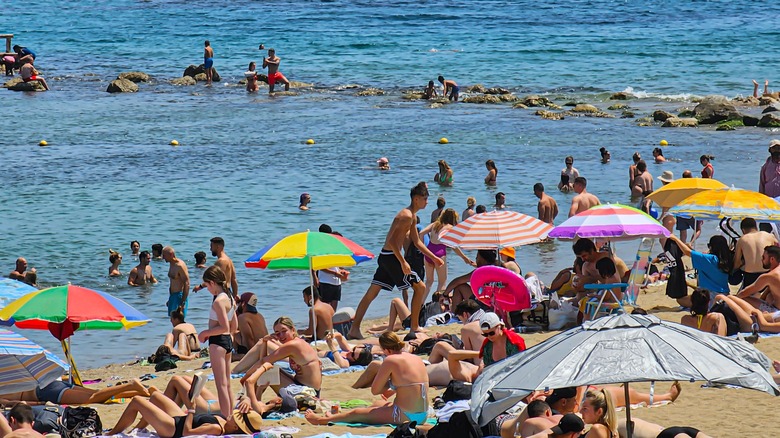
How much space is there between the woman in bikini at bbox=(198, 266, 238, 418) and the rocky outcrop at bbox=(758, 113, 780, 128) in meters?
23.0

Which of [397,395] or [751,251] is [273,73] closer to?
[751,251]

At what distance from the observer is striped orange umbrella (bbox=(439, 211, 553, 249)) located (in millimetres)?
11641

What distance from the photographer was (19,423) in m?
7.70

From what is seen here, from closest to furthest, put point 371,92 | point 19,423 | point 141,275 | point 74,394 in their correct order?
point 19,423 → point 74,394 → point 141,275 → point 371,92

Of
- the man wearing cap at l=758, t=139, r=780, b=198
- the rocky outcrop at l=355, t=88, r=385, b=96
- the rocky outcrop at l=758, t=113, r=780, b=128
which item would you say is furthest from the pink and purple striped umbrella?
the rocky outcrop at l=355, t=88, r=385, b=96

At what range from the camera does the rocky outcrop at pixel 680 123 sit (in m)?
28.7

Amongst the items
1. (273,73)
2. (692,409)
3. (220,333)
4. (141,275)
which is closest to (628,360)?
(692,409)

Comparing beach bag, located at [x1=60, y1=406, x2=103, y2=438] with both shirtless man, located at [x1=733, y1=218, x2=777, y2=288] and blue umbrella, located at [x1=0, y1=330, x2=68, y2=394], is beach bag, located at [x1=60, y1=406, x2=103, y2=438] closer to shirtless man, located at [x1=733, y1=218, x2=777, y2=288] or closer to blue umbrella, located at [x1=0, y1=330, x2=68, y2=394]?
blue umbrella, located at [x1=0, y1=330, x2=68, y2=394]

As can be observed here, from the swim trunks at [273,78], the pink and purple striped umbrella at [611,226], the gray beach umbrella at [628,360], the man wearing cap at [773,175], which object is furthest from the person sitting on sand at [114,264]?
the swim trunks at [273,78]

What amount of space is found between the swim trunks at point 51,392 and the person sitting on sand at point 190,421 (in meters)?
1.34

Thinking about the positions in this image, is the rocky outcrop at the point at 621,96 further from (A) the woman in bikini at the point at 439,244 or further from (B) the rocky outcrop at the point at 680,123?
(A) the woman in bikini at the point at 439,244

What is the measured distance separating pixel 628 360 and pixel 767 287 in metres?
5.81

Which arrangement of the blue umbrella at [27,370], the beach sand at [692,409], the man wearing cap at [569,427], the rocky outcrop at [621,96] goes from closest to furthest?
the man wearing cap at [569,427] → the beach sand at [692,409] → the blue umbrella at [27,370] → the rocky outcrop at [621,96]

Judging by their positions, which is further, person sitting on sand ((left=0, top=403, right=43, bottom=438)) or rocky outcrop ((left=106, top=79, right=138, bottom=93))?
rocky outcrop ((left=106, top=79, right=138, bottom=93))
